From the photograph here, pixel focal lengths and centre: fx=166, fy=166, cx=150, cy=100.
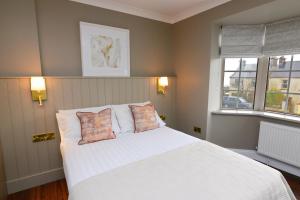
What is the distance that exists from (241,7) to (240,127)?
1.79 m

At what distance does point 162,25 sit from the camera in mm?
3059

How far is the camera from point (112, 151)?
5.52 feet

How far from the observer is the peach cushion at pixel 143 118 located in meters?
2.26

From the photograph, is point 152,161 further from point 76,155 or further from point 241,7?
point 241,7

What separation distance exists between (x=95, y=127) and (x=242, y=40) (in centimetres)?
257

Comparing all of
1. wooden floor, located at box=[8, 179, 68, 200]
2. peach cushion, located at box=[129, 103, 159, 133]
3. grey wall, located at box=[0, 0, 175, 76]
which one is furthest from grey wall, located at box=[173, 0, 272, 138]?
wooden floor, located at box=[8, 179, 68, 200]

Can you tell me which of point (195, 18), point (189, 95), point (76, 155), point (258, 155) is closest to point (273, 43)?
point (195, 18)

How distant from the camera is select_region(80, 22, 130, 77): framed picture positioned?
7.63 feet

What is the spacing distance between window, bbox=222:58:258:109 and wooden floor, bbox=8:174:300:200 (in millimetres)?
1303

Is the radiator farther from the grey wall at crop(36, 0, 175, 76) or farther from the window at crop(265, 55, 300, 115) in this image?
the grey wall at crop(36, 0, 175, 76)

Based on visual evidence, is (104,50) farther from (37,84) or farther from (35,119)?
(35,119)

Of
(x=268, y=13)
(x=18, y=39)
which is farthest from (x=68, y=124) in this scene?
(x=268, y=13)

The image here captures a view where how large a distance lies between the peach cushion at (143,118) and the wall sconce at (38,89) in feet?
3.59

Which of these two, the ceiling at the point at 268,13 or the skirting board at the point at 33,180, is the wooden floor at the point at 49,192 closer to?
the skirting board at the point at 33,180
